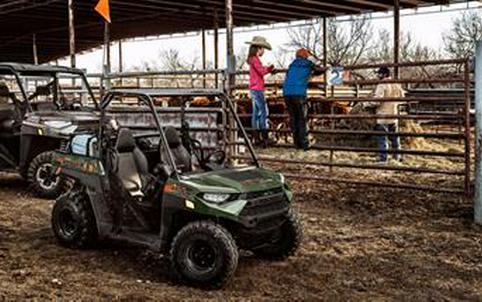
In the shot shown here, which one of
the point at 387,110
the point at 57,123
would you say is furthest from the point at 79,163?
the point at 387,110

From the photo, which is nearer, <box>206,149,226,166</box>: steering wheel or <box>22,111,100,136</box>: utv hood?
<box>206,149,226,166</box>: steering wheel

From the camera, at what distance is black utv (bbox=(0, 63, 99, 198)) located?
361 inches

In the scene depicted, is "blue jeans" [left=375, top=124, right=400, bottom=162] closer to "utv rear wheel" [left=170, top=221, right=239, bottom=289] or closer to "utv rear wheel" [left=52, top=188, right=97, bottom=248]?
"utv rear wheel" [left=52, top=188, right=97, bottom=248]

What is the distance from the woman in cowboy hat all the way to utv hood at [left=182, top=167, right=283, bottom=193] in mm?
4273

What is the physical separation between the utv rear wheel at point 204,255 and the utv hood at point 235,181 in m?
0.30

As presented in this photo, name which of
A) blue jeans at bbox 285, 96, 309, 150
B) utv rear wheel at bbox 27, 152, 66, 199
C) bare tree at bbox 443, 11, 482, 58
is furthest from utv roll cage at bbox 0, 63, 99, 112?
bare tree at bbox 443, 11, 482, 58

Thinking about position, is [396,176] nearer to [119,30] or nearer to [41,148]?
[41,148]

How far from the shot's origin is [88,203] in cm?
625

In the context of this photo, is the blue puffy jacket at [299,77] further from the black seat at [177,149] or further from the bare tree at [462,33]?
the bare tree at [462,33]

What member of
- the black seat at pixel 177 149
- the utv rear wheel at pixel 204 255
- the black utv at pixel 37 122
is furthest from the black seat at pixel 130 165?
the black utv at pixel 37 122

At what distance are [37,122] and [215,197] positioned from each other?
16.8 feet

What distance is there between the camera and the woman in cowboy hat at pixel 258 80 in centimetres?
977

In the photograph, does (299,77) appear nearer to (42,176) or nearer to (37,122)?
(37,122)

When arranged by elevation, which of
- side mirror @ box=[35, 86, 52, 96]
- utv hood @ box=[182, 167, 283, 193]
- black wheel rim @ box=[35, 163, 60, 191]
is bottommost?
black wheel rim @ box=[35, 163, 60, 191]
